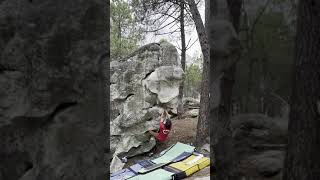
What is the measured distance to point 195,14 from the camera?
780 centimetres

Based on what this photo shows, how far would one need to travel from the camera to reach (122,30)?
16.7m

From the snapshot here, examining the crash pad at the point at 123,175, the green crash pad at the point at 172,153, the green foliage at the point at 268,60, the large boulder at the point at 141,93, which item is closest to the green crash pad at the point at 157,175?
the crash pad at the point at 123,175

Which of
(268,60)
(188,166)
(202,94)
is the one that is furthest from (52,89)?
(202,94)

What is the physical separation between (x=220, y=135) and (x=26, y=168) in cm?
122

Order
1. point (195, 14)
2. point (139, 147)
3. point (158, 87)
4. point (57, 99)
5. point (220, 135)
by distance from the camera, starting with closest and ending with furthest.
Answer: point (57, 99) → point (220, 135) → point (195, 14) → point (139, 147) → point (158, 87)

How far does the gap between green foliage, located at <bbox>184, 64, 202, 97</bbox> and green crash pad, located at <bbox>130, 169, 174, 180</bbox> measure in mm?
13933

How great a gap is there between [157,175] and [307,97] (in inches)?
172

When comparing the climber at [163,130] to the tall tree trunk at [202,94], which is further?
the climber at [163,130]

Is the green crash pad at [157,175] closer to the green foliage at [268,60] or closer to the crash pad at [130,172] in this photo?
the crash pad at [130,172]

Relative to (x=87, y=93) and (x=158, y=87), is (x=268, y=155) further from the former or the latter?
(x=158, y=87)

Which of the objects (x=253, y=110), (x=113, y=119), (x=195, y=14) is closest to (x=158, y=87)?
(x=113, y=119)

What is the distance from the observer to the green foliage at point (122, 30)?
1577 centimetres

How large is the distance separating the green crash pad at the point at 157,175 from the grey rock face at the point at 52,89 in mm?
4105

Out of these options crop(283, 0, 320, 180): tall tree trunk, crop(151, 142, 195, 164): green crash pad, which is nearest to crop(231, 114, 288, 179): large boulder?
crop(283, 0, 320, 180): tall tree trunk
